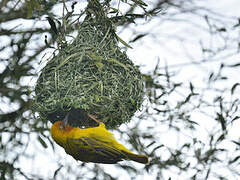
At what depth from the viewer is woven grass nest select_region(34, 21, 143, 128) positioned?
1641 millimetres

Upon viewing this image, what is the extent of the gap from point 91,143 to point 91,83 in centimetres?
28

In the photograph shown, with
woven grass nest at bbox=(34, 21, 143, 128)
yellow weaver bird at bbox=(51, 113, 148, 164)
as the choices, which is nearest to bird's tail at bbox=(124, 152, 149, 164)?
yellow weaver bird at bbox=(51, 113, 148, 164)

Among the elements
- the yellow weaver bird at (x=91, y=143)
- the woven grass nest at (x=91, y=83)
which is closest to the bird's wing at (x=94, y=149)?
the yellow weaver bird at (x=91, y=143)

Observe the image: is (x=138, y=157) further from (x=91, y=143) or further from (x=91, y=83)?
(x=91, y=83)

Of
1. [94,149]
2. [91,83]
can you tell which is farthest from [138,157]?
[91,83]

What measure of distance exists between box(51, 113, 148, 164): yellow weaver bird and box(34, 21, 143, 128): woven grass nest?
10 centimetres

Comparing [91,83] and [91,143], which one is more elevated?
[91,83]

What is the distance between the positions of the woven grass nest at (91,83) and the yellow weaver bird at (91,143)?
0.10 m

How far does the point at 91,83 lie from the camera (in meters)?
1.67

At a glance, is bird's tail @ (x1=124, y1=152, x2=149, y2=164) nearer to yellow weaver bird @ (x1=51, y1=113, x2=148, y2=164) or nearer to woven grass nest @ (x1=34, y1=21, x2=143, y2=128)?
yellow weaver bird @ (x1=51, y1=113, x2=148, y2=164)

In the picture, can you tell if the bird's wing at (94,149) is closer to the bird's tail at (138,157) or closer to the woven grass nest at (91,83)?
the bird's tail at (138,157)

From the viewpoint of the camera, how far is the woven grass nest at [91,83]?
1641 mm

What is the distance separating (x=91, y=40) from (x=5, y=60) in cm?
110

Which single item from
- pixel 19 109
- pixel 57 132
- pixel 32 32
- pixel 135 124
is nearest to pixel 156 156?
pixel 135 124
